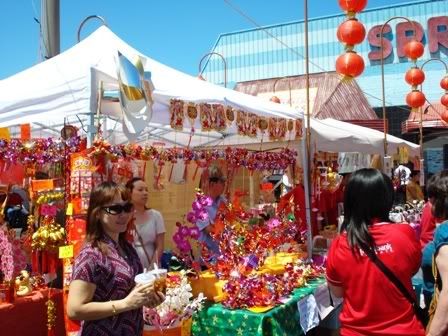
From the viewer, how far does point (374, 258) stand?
1.91 metres

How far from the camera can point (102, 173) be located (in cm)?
329

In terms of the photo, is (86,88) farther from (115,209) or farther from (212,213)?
(115,209)

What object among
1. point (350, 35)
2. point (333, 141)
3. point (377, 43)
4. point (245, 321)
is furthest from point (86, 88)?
point (377, 43)

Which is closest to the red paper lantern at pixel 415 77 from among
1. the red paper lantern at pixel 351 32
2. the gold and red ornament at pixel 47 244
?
the red paper lantern at pixel 351 32

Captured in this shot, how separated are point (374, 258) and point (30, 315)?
274 centimetres

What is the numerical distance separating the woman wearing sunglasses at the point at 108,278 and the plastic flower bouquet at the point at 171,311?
2.60 ft

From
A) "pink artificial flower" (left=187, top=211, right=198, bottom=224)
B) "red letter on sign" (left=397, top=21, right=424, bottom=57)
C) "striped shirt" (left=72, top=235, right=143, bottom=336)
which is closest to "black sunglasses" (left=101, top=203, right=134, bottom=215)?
"striped shirt" (left=72, top=235, right=143, bottom=336)

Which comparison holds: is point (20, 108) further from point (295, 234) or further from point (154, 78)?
point (295, 234)

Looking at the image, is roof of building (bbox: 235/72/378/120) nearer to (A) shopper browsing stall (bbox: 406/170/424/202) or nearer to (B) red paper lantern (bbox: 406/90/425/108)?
(B) red paper lantern (bbox: 406/90/425/108)

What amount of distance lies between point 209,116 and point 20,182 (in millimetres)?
2195

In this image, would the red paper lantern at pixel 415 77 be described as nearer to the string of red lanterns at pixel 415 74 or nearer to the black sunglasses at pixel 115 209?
the string of red lanterns at pixel 415 74

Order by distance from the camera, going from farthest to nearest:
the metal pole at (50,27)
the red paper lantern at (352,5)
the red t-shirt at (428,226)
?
the red paper lantern at (352,5) → the metal pole at (50,27) → the red t-shirt at (428,226)

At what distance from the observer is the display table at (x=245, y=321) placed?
2.96 metres

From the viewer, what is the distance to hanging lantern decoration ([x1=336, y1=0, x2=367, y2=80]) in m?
6.33
